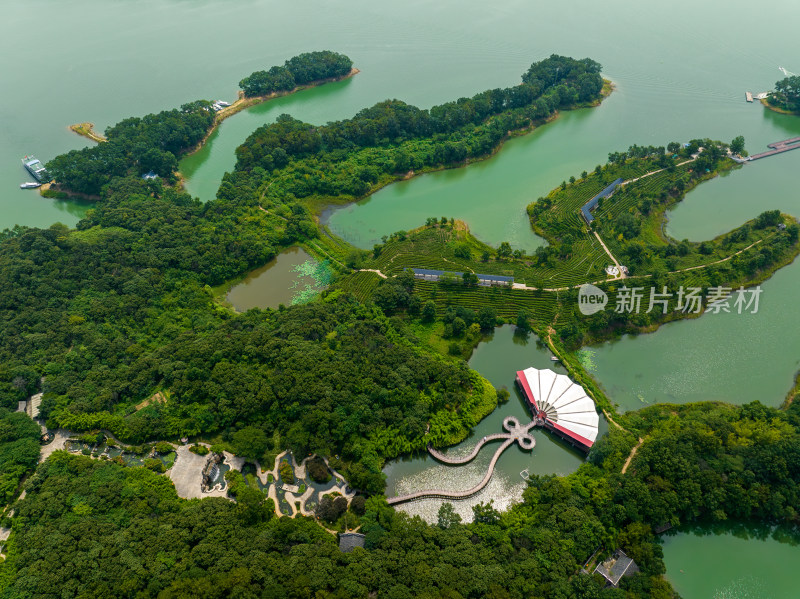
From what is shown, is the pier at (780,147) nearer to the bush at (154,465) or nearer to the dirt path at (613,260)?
the dirt path at (613,260)

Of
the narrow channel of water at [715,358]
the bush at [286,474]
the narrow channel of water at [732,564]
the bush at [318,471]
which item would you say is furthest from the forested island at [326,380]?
the narrow channel of water at [715,358]

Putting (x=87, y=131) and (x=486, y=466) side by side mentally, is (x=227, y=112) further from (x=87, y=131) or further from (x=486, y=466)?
(x=486, y=466)

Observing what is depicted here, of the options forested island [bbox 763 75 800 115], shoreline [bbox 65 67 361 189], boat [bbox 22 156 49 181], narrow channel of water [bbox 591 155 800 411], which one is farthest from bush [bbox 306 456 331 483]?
forested island [bbox 763 75 800 115]

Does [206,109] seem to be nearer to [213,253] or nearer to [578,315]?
[213,253]

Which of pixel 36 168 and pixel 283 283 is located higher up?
pixel 36 168

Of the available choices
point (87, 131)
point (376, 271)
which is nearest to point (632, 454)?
point (376, 271)

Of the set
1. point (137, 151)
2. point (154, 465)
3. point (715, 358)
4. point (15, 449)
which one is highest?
point (137, 151)
